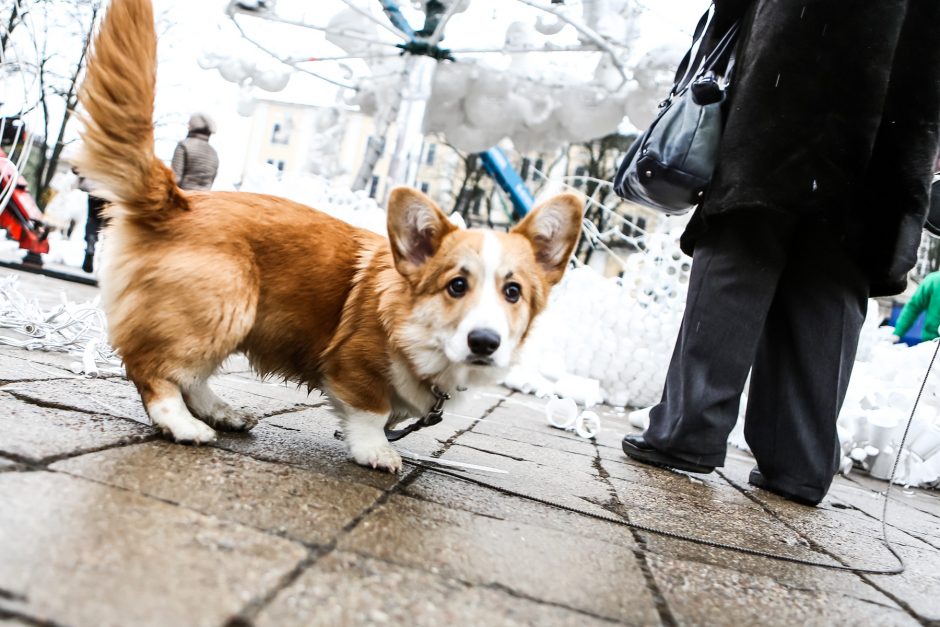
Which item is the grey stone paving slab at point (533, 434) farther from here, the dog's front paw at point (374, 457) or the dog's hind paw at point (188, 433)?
the dog's hind paw at point (188, 433)

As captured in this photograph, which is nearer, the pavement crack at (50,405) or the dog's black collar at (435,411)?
the pavement crack at (50,405)

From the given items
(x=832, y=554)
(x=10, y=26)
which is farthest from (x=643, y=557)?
(x=10, y=26)

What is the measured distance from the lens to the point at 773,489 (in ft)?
9.82

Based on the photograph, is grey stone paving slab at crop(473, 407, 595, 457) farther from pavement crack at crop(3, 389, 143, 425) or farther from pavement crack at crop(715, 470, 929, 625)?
pavement crack at crop(3, 389, 143, 425)

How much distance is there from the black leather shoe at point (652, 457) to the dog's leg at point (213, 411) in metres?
1.79

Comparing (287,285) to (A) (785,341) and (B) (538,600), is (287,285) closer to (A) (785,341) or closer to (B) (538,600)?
(B) (538,600)

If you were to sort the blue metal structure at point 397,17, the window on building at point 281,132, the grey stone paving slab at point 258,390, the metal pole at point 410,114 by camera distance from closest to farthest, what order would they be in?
1. the grey stone paving slab at point 258,390
2. the blue metal structure at point 397,17
3. the metal pole at point 410,114
4. the window on building at point 281,132

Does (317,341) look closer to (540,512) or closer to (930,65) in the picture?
(540,512)

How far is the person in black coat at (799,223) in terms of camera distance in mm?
2520

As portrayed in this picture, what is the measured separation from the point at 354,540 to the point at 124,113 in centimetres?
137

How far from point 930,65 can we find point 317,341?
8.40ft

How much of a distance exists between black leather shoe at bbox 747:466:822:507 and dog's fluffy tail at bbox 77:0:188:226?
107 inches

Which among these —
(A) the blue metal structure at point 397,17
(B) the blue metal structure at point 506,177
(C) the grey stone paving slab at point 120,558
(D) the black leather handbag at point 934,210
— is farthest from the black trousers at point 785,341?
(B) the blue metal structure at point 506,177

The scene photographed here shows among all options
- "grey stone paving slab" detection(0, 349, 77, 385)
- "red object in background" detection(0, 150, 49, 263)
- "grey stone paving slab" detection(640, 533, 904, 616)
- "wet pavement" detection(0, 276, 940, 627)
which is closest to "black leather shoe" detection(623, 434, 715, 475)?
"wet pavement" detection(0, 276, 940, 627)
